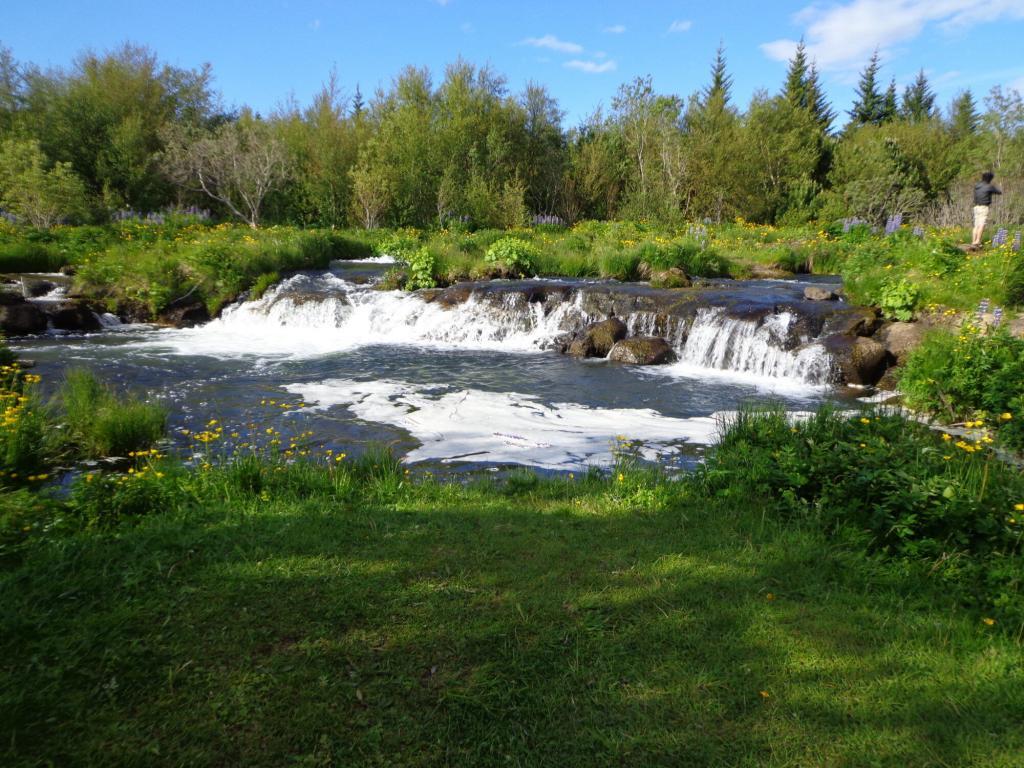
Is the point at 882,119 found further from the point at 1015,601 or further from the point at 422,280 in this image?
the point at 1015,601

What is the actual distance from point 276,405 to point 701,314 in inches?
333

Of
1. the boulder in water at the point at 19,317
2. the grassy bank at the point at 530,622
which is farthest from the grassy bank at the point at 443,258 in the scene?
the grassy bank at the point at 530,622

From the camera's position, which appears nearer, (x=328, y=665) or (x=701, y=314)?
(x=328, y=665)

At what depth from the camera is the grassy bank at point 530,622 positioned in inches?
90.7

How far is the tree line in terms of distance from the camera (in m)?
30.2

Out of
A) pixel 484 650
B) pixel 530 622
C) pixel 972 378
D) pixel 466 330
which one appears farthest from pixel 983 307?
pixel 466 330

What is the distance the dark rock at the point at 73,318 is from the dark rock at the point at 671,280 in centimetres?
1393

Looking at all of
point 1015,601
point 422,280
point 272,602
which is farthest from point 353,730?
point 422,280

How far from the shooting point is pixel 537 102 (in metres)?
36.9

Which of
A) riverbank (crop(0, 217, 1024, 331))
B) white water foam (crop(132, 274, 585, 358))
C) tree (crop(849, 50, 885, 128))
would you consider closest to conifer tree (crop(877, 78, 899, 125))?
tree (crop(849, 50, 885, 128))

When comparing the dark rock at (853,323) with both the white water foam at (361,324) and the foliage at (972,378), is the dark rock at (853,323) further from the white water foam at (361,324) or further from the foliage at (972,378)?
the white water foam at (361,324)

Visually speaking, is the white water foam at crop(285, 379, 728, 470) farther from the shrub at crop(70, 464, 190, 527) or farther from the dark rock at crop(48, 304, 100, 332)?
the dark rock at crop(48, 304, 100, 332)

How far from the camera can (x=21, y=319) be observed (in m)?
13.8

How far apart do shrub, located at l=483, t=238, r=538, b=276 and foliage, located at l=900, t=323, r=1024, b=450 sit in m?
11.3
